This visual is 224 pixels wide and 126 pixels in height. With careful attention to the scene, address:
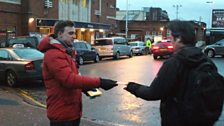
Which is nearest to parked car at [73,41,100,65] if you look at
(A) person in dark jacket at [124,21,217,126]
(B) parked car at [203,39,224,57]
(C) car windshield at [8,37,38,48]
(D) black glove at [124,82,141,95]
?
(C) car windshield at [8,37,38,48]

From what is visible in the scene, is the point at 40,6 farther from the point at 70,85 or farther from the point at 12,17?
the point at 70,85

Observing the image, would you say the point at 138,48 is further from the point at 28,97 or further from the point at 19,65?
the point at 28,97

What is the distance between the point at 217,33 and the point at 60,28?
41.9 m

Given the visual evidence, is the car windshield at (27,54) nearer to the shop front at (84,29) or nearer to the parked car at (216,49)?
the shop front at (84,29)

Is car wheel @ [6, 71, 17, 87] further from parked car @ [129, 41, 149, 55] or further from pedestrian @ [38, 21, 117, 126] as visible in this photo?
parked car @ [129, 41, 149, 55]

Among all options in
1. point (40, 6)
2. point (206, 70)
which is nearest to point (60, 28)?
point (206, 70)

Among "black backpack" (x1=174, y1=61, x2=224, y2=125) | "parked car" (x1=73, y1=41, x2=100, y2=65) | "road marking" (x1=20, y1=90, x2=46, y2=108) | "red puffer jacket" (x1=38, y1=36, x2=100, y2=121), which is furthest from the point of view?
"parked car" (x1=73, y1=41, x2=100, y2=65)

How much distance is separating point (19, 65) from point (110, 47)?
1939cm

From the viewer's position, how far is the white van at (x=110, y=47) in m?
33.8

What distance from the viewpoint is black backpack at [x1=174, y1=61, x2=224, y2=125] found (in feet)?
11.0

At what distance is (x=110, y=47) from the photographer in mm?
33781

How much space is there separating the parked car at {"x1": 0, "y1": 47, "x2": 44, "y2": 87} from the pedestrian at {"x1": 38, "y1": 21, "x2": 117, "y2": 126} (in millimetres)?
10315

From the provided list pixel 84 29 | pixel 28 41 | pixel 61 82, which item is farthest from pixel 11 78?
pixel 84 29

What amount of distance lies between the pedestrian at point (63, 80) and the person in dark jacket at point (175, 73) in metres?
0.66
